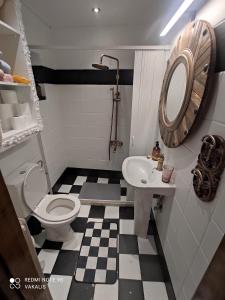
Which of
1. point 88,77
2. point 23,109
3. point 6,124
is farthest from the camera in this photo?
point 88,77

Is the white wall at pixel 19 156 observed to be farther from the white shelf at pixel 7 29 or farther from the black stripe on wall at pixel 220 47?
the black stripe on wall at pixel 220 47

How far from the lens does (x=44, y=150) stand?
1972 millimetres

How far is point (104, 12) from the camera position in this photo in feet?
5.35

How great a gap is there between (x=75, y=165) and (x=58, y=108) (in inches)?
40.2

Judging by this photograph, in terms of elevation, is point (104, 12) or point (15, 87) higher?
point (104, 12)

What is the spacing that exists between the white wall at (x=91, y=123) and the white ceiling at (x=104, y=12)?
2.40 feet

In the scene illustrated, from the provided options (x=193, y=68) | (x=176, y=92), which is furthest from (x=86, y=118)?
(x=193, y=68)

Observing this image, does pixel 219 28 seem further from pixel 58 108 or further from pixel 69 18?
pixel 58 108

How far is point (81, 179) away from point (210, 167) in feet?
7.17

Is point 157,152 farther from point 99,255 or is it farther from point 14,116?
point 14,116

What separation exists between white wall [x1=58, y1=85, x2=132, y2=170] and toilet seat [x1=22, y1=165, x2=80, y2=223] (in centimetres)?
109

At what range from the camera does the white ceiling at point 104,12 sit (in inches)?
56.7

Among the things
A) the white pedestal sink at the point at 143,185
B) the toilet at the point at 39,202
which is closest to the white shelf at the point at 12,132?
the toilet at the point at 39,202

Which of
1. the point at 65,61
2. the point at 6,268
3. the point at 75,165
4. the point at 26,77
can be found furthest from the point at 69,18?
the point at 6,268
